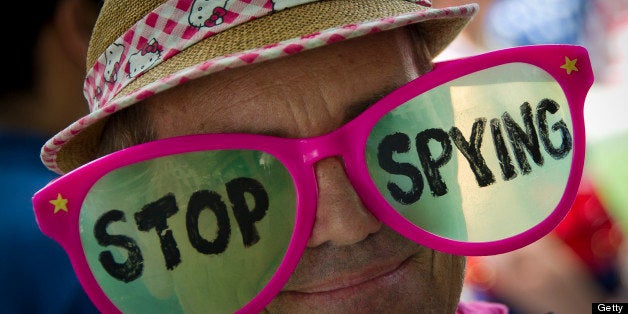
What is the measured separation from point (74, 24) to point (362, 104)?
121 centimetres

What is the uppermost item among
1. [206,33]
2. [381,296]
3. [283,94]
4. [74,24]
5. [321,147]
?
[74,24]

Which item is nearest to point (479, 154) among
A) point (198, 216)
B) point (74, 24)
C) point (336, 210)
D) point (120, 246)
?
point (336, 210)

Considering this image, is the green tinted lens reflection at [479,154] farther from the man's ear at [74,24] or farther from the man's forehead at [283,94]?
the man's ear at [74,24]

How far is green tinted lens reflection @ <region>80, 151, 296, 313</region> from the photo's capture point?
105cm

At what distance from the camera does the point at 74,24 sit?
1921 mm

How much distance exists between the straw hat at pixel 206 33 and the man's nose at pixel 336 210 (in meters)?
0.22

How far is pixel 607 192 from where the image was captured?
9.57 feet

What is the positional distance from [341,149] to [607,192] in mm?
2314

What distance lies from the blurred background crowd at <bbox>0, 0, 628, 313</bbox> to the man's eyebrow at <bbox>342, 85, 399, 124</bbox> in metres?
0.89

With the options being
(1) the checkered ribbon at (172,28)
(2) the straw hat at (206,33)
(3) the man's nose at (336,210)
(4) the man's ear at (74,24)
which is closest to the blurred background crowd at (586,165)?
(4) the man's ear at (74,24)

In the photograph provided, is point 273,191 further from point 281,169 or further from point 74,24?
point 74,24

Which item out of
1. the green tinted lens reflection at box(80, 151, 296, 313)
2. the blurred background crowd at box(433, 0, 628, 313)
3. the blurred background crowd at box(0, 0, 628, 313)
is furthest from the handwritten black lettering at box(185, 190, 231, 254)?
the blurred background crowd at box(433, 0, 628, 313)

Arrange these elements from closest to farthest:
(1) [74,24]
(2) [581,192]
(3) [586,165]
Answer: (1) [74,24] → (2) [581,192] → (3) [586,165]

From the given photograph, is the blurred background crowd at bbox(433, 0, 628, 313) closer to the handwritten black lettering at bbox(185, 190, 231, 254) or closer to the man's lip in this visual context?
the man's lip
